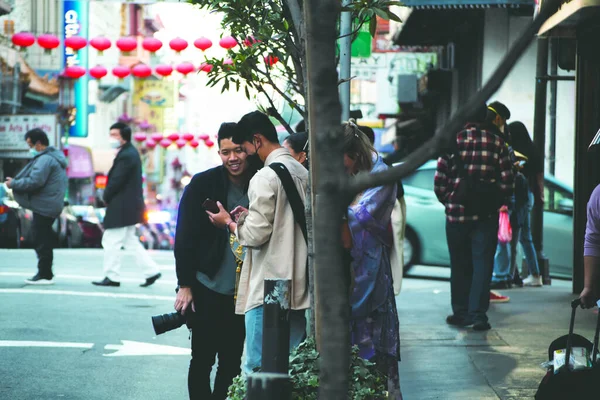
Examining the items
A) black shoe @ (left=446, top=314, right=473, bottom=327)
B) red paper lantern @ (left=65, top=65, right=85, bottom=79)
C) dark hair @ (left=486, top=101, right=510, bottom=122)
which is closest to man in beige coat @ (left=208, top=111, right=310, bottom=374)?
black shoe @ (left=446, top=314, right=473, bottom=327)

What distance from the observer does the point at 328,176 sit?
266cm

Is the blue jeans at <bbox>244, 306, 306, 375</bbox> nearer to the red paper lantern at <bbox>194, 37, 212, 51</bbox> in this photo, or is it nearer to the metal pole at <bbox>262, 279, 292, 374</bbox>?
the metal pole at <bbox>262, 279, 292, 374</bbox>

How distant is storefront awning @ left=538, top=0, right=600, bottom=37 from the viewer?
9047 millimetres

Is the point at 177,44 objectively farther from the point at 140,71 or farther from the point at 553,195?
the point at 553,195

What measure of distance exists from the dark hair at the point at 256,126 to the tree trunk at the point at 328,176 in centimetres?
259

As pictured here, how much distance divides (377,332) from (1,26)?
33.4 metres

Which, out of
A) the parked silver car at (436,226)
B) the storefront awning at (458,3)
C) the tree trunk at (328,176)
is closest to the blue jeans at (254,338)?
the tree trunk at (328,176)

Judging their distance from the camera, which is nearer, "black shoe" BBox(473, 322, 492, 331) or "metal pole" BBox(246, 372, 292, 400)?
"metal pole" BBox(246, 372, 292, 400)

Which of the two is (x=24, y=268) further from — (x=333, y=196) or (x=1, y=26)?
(x=1, y=26)

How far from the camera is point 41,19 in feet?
136

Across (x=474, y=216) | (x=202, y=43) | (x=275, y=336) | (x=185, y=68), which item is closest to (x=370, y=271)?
(x=275, y=336)

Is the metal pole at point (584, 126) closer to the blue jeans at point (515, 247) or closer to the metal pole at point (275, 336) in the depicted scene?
the blue jeans at point (515, 247)

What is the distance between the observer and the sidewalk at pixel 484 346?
6.68m

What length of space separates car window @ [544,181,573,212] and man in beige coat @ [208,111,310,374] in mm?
9847
